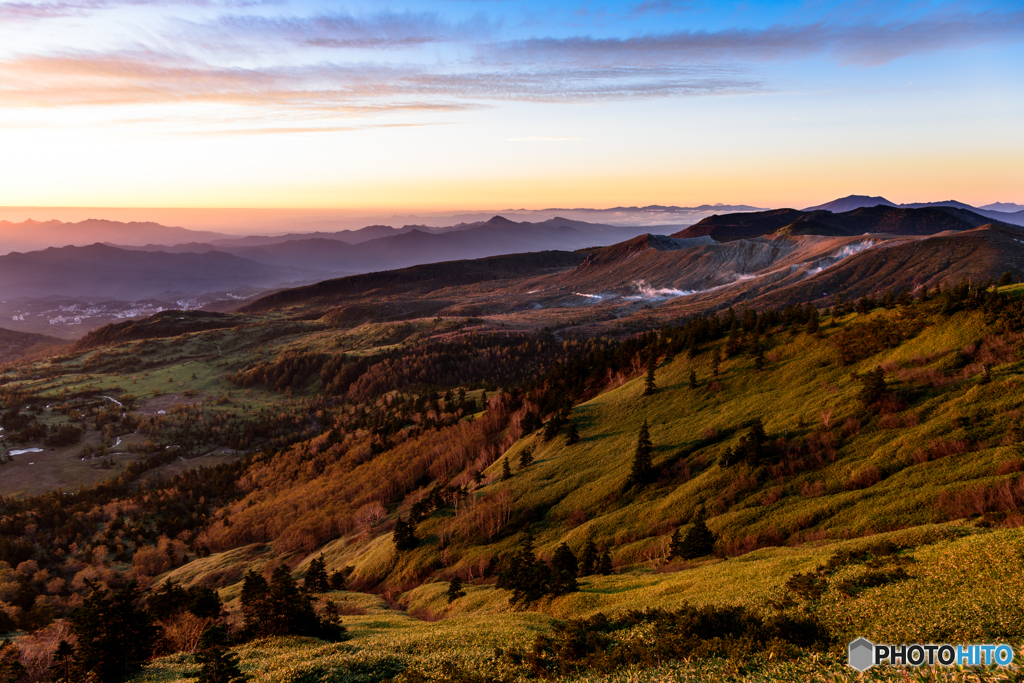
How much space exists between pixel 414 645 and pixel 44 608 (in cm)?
4016

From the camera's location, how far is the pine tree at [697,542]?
21250mm

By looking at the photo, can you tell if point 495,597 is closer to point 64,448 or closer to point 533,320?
point 64,448

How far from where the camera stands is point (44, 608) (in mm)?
37188

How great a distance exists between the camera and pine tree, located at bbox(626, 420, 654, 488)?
94.5ft

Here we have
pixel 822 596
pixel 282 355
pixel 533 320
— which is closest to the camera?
pixel 822 596

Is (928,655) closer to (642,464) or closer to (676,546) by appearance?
(676,546)

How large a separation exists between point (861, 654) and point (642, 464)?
1807cm

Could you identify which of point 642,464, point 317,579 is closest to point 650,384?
point 642,464

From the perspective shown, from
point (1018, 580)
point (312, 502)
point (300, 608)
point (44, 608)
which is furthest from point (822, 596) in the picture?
point (312, 502)

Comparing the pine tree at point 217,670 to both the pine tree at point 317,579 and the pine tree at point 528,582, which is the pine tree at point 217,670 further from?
the pine tree at point 317,579

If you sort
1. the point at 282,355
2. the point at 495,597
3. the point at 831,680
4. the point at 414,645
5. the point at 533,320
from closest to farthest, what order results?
the point at 831,680 → the point at 414,645 → the point at 495,597 → the point at 282,355 → the point at 533,320

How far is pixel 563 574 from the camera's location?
21438mm

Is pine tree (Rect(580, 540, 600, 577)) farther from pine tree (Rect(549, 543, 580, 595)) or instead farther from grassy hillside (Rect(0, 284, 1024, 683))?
grassy hillside (Rect(0, 284, 1024, 683))

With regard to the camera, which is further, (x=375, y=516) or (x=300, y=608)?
(x=375, y=516)
